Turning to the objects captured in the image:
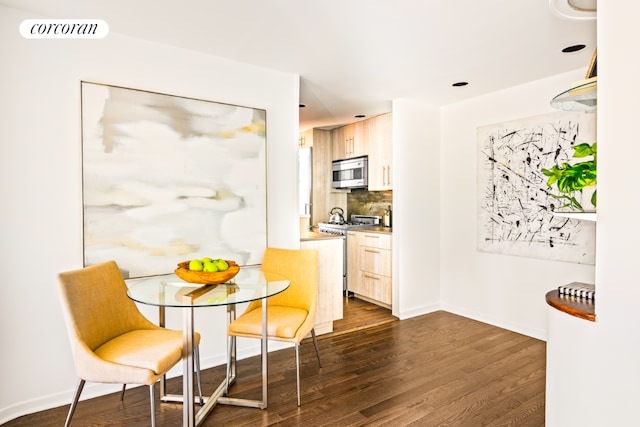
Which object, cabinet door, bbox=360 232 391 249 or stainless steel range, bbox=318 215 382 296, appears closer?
cabinet door, bbox=360 232 391 249

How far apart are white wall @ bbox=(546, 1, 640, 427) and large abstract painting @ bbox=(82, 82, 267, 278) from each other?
2.36 m

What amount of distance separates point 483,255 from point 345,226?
1868 millimetres

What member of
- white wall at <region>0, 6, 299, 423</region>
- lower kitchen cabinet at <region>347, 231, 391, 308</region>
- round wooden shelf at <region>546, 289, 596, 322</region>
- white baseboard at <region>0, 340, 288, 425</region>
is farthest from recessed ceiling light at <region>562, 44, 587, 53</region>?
white baseboard at <region>0, 340, 288, 425</region>

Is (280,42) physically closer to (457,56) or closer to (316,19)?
(316,19)

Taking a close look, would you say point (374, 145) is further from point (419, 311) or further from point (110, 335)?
point (110, 335)

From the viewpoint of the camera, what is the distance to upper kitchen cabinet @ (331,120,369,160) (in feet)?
16.6

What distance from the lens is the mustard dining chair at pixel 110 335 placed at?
178cm

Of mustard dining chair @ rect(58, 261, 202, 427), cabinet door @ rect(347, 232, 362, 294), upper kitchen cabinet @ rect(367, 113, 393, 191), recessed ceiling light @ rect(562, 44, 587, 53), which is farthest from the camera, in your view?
cabinet door @ rect(347, 232, 362, 294)

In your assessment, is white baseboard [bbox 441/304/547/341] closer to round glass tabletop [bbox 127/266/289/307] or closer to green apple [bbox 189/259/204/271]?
round glass tabletop [bbox 127/266/289/307]

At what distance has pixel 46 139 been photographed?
2.27 meters

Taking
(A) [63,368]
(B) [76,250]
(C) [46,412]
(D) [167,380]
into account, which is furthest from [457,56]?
(C) [46,412]

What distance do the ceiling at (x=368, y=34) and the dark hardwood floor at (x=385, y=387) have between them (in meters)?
2.51

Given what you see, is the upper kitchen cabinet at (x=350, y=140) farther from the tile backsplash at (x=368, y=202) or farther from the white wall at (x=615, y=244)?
the white wall at (x=615, y=244)

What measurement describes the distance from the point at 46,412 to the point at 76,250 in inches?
40.4
